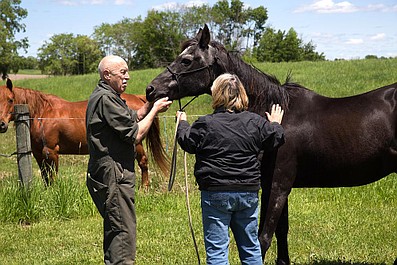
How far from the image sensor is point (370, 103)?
4.50 meters

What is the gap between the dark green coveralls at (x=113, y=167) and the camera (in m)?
3.68

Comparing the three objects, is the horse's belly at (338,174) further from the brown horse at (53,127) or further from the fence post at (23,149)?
the fence post at (23,149)

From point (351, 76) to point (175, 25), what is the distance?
5873 cm

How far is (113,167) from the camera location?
3.72 m

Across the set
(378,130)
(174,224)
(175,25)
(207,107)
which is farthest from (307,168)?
(175,25)

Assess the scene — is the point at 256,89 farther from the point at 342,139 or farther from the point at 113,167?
the point at 113,167

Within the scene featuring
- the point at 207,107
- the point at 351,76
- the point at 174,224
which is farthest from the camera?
the point at 351,76

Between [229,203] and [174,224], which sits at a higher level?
[229,203]

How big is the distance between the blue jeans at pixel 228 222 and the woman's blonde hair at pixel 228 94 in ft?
2.07

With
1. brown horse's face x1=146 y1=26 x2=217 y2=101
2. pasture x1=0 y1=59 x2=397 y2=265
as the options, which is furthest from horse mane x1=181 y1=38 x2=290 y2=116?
pasture x1=0 y1=59 x2=397 y2=265

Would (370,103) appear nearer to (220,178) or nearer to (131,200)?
(220,178)

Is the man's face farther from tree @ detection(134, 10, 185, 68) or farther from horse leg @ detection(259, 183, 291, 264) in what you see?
tree @ detection(134, 10, 185, 68)

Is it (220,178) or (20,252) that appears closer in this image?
(220,178)

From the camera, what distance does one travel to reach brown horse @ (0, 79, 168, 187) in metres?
8.33
